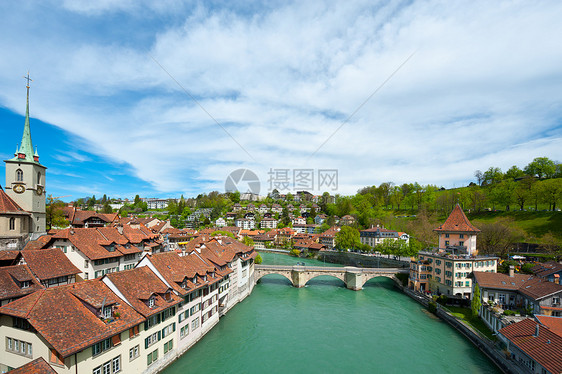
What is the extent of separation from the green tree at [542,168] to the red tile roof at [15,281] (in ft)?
399

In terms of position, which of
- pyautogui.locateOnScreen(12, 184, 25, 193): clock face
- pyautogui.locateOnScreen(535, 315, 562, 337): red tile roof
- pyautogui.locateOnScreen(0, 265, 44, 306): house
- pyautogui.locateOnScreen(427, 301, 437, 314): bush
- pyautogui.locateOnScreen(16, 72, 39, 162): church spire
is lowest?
pyautogui.locateOnScreen(427, 301, 437, 314): bush

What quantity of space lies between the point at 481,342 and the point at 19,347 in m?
36.7

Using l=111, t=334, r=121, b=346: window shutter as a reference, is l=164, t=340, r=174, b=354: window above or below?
below

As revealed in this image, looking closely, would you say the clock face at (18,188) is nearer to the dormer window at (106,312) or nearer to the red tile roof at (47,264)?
the red tile roof at (47,264)

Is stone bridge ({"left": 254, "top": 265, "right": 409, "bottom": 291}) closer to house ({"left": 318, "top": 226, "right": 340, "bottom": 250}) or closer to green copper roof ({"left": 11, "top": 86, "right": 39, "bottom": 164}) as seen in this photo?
green copper roof ({"left": 11, "top": 86, "right": 39, "bottom": 164})

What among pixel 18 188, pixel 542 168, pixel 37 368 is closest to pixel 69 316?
pixel 37 368

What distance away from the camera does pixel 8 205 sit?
1069 inches

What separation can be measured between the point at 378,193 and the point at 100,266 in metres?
127

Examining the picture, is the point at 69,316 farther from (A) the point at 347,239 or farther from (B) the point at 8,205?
(A) the point at 347,239

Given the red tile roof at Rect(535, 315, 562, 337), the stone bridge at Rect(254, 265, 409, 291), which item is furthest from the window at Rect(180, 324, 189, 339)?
the red tile roof at Rect(535, 315, 562, 337)

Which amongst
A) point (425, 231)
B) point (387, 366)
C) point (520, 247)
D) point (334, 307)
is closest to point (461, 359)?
point (387, 366)

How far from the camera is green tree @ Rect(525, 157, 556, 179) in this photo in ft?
286

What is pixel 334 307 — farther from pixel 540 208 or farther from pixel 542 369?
pixel 540 208

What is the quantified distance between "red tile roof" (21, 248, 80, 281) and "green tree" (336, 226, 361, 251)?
65.9m
